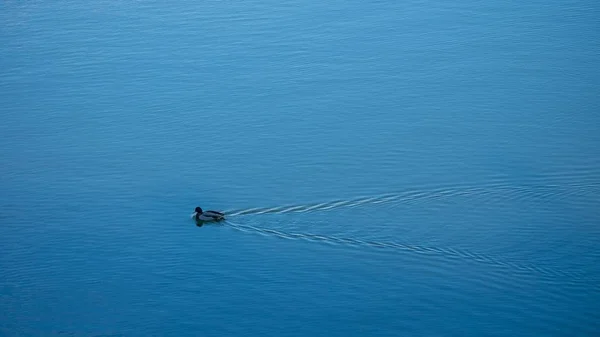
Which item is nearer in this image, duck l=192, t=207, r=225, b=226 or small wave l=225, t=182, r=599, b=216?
duck l=192, t=207, r=225, b=226

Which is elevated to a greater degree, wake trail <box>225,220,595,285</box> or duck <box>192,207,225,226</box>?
duck <box>192,207,225,226</box>

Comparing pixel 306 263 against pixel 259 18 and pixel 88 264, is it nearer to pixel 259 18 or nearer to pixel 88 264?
pixel 88 264

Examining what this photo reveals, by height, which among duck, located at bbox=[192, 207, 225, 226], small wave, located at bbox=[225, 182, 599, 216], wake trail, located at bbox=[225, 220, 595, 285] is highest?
small wave, located at bbox=[225, 182, 599, 216]

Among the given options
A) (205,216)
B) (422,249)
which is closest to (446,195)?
(422,249)

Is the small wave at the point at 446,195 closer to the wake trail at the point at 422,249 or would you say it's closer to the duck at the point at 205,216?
the duck at the point at 205,216

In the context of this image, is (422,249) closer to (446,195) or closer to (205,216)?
(446,195)

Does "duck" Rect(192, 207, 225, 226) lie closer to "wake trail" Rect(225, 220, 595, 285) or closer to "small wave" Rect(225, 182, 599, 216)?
"wake trail" Rect(225, 220, 595, 285)

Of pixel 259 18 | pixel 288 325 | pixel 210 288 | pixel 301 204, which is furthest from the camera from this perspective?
pixel 259 18

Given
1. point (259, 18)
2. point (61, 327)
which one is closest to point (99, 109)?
point (259, 18)
